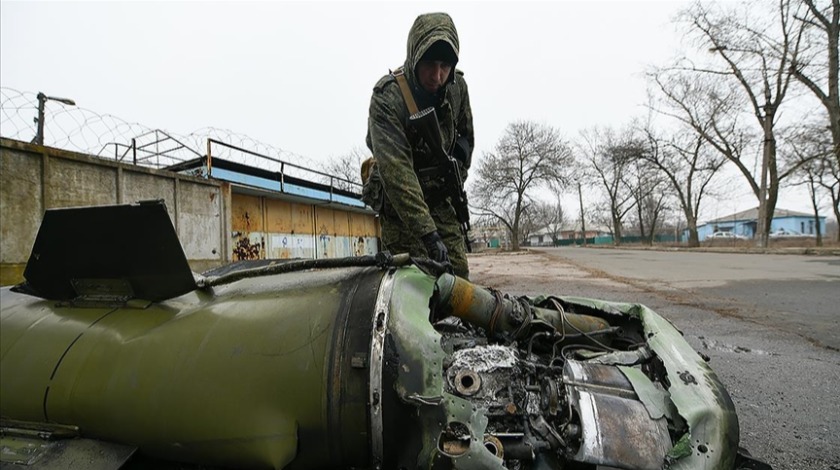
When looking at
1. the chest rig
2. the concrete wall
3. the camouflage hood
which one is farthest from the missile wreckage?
the concrete wall

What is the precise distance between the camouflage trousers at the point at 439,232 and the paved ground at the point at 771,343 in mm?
1803

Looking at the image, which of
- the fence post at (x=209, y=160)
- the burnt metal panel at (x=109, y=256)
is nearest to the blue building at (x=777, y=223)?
the fence post at (x=209, y=160)

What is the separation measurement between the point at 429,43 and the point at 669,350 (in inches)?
74.6

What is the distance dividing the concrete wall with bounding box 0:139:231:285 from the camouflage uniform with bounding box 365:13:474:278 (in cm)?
594

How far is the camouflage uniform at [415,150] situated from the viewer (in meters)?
2.18

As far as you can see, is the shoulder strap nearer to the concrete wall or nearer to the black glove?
the black glove

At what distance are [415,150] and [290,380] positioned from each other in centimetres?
166

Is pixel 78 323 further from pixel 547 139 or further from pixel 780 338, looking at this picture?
pixel 547 139

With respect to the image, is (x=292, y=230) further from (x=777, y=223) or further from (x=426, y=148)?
(x=777, y=223)

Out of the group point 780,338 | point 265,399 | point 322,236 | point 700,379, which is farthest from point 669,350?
A: point 322,236

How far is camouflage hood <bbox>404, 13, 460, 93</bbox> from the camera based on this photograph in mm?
2135

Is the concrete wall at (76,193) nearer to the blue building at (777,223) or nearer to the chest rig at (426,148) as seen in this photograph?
the chest rig at (426,148)

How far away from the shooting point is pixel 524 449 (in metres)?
1.21

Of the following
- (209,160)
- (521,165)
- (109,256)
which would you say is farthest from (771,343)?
(521,165)
